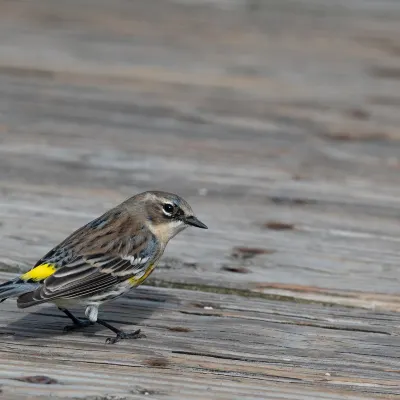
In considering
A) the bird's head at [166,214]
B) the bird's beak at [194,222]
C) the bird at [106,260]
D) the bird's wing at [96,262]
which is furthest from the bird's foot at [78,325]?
the bird's beak at [194,222]

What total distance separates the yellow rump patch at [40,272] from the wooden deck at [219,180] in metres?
0.17

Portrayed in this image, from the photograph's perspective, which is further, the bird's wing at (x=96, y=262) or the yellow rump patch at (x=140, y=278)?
the yellow rump patch at (x=140, y=278)

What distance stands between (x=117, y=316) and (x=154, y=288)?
0.29 metres

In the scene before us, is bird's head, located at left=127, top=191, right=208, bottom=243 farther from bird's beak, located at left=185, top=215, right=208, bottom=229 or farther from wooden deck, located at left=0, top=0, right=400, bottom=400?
wooden deck, located at left=0, top=0, right=400, bottom=400

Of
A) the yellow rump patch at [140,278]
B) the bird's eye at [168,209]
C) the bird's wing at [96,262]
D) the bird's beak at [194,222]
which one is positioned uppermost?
the bird's eye at [168,209]

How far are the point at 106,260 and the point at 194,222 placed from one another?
56 cm

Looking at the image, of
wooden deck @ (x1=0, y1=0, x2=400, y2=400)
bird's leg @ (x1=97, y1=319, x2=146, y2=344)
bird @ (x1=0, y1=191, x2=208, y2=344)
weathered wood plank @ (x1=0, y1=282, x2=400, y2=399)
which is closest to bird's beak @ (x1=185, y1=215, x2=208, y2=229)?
bird @ (x1=0, y1=191, x2=208, y2=344)

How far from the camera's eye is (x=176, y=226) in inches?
204

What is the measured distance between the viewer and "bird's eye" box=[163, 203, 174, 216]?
5.23m

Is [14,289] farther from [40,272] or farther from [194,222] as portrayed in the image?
[194,222]

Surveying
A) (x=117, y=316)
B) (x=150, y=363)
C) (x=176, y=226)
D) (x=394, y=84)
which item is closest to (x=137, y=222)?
(x=176, y=226)

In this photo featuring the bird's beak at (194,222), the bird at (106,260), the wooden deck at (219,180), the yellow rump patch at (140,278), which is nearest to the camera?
the wooden deck at (219,180)

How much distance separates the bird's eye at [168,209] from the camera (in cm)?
523

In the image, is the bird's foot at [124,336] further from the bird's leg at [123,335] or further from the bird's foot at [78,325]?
the bird's foot at [78,325]
